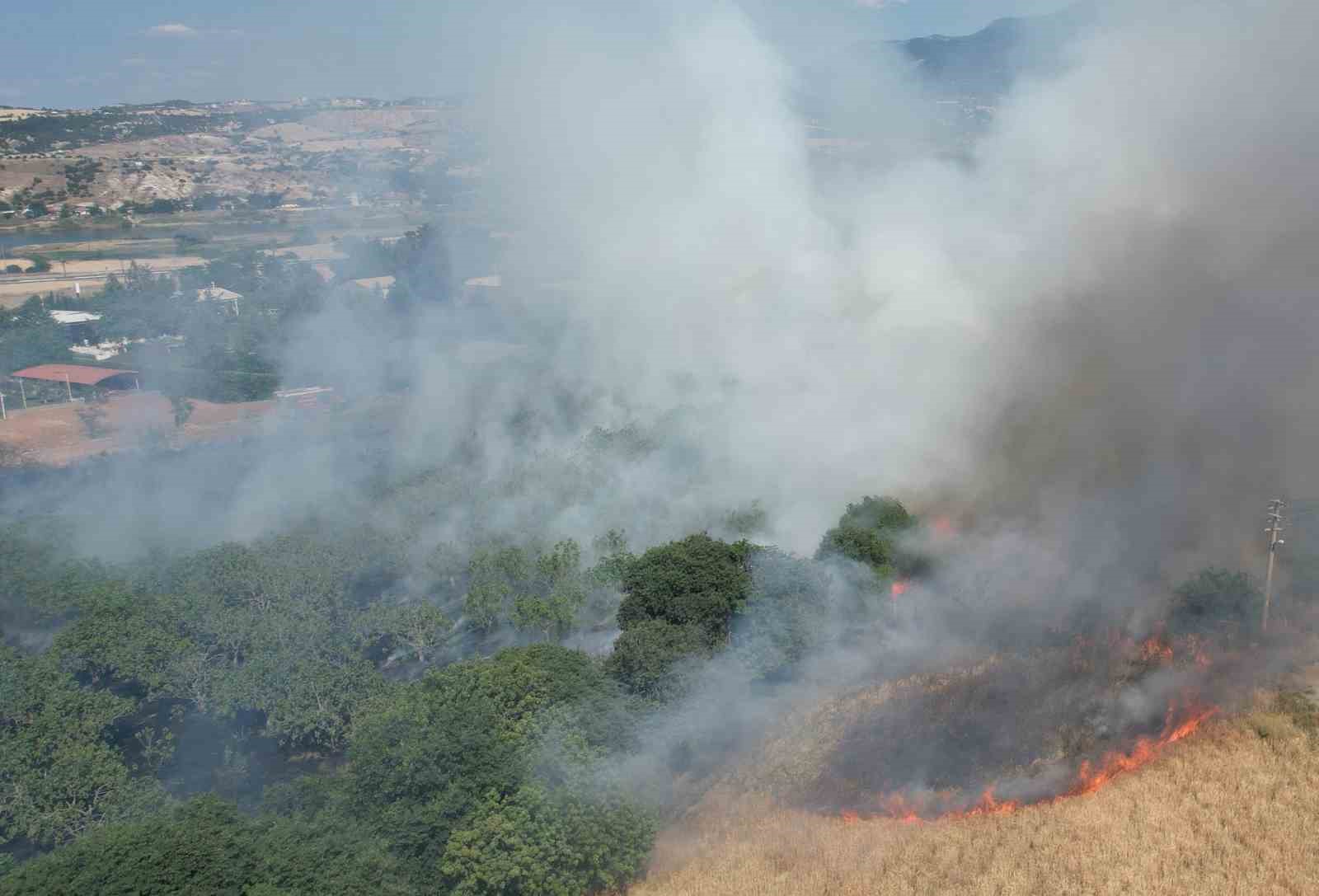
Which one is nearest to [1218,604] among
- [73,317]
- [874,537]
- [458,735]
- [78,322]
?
[874,537]

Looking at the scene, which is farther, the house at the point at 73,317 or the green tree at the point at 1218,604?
the house at the point at 73,317

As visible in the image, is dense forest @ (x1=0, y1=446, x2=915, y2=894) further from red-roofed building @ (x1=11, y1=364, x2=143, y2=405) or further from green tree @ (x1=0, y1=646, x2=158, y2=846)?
red-roofed building @ (x1=11, y1=364, x2=143, y2=405)

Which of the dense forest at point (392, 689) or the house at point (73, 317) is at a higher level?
the house at point (73, 317)

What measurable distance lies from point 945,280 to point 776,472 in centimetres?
492

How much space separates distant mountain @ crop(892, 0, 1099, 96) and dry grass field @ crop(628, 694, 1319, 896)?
605 inches

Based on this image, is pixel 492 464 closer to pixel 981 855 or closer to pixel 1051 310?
pixel 1051 310

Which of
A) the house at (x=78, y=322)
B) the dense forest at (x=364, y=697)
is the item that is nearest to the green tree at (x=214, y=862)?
the dense forest at (x=364, y=697)

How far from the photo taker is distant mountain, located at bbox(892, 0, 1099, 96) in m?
23.3

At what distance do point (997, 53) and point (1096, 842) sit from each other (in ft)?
116

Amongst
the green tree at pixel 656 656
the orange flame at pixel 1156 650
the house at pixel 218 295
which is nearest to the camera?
the orange flame at pixel 1156 650

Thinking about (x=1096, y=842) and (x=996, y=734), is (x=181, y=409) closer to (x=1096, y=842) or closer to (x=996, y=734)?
(x=996, y=734)

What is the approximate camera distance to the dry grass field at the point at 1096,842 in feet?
26.1

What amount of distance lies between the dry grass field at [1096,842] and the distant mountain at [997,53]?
605 inches

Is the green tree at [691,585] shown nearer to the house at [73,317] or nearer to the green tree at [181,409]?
the green tree at [181,409]
